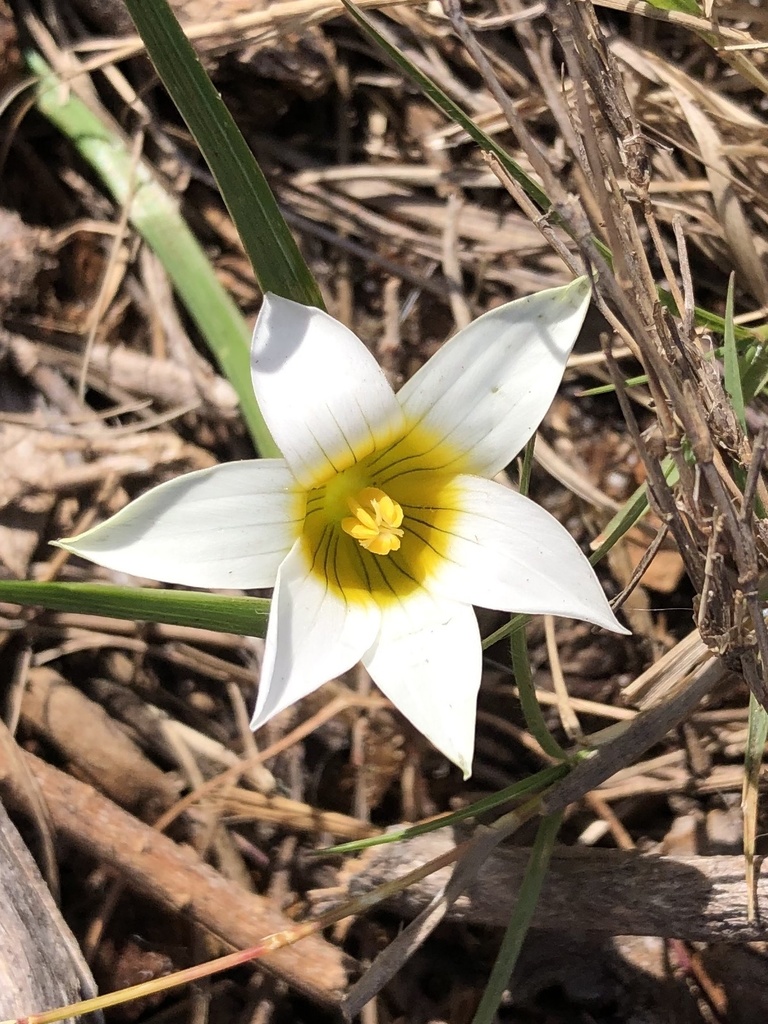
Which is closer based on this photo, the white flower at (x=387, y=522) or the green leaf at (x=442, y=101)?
the white flower at (x=387, y=522)

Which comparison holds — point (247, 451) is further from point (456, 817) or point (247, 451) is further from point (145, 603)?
point (456, 817)

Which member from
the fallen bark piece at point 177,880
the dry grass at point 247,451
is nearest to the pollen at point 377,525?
the dry grass at point 247,451

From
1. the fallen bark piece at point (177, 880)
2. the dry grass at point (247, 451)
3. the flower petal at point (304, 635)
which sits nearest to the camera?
the flower petal at point (304, 635)

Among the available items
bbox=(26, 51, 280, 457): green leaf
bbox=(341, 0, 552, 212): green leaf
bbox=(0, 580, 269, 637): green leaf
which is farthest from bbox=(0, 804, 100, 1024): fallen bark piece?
bbox=(341, 0, 552, 212): green leaf

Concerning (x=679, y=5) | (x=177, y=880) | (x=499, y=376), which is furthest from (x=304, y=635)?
(x=679, y=5)

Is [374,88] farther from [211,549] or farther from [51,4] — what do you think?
[211,549]

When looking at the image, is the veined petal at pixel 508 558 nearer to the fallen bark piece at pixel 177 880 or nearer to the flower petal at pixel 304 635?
the flower petal at pixel 304 635

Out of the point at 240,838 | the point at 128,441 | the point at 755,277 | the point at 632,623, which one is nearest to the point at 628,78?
the point at 755,277
